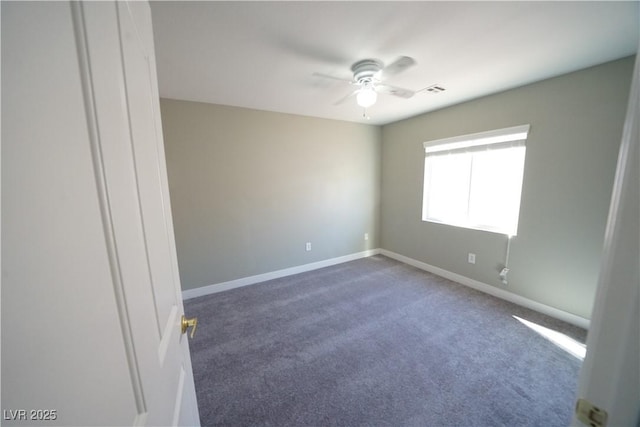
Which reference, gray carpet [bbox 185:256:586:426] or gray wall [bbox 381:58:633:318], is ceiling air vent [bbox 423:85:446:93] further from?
gray carpet [bbox 185:256:586:426]

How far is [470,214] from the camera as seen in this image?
294 centimetres

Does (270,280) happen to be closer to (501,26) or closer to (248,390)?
(248,390)

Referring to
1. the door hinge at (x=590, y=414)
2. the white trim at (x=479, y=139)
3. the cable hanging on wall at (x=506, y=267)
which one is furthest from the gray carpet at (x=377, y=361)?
the white trim at (x=479, y=139)

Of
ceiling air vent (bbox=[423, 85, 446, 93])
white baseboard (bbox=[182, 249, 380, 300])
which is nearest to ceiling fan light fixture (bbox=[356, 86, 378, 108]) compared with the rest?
ceiling air vent (bbox=[423, 85, 446, 93])

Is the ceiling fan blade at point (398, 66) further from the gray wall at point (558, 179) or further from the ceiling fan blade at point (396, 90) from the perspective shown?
the gray wall at point (558, 179)

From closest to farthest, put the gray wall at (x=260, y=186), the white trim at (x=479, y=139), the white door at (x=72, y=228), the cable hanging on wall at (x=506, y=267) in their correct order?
1. the white door at (x=72, y=228)
2. the white trim at (x=479, y=139)
3. the cable hanging on wall at (x=506, y=267)
4. the gray wall at (x=260, y=186)

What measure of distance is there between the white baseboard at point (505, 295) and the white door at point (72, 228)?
129 inches

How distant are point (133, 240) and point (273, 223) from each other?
9.19 feet

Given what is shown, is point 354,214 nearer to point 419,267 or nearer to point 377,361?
point 419,267

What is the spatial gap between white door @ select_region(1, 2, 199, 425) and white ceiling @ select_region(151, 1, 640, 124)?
114cm

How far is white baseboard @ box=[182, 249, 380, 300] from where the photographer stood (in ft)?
9.29

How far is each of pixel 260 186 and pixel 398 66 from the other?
2.09m

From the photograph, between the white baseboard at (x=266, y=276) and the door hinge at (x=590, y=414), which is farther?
the white baseboard at (x=266, y=276)

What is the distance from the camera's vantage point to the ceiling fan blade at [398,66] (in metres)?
1.67
